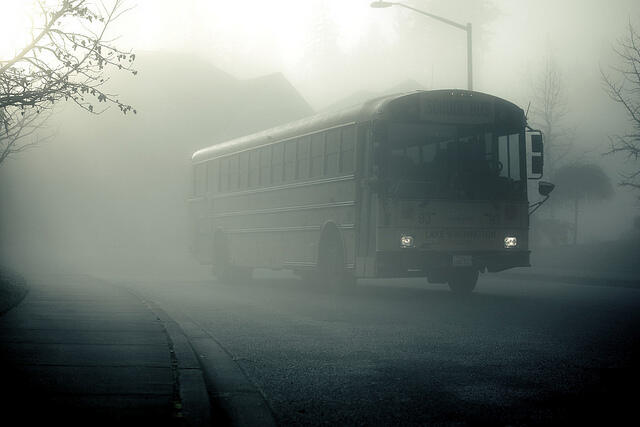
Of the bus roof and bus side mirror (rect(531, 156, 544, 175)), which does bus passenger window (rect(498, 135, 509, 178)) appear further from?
the bus roof

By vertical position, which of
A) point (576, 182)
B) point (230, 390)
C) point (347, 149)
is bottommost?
point (230, 390)

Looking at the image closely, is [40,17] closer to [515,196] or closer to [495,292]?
[515,196]

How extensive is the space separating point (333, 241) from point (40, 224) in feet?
143

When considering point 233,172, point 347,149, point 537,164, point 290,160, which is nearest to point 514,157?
point 537,164

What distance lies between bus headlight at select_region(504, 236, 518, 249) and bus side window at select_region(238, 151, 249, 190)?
7000 mm

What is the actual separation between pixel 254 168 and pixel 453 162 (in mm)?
6176

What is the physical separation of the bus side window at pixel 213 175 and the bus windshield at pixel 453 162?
8.53 m

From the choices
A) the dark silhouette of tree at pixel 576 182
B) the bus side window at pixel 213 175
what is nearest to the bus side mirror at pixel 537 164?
the bus side window at pixel 213 175

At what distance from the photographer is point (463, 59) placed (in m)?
78.8

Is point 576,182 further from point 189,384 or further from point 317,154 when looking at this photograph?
point 189,384

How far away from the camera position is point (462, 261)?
14594 millimetres

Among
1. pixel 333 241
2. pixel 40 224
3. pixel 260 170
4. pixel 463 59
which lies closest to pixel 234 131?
pixel 40 224

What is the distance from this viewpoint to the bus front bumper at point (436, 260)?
14.2 meters

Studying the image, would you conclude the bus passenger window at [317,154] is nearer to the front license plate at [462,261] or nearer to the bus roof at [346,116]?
the bus roof at [346,116]
